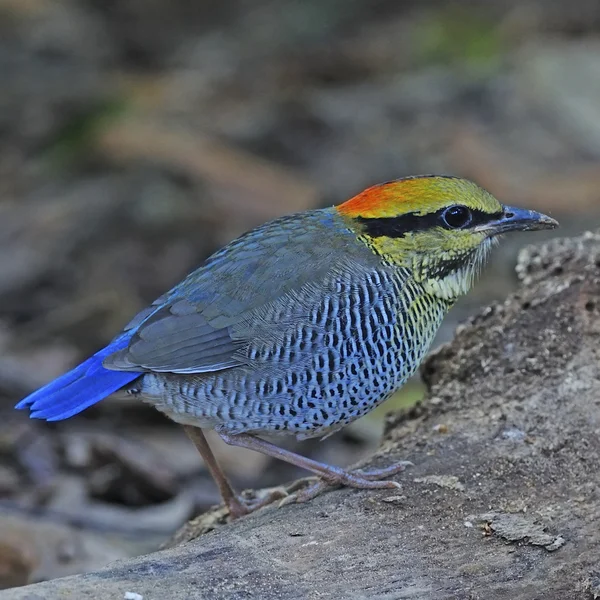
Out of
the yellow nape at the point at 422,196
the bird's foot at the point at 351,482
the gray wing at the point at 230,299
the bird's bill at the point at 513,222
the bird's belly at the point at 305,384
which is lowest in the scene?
the bird's foot at the point at 351,482

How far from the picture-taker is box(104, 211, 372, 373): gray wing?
4555 mm

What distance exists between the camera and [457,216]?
4.75 meters

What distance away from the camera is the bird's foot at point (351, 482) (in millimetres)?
4363

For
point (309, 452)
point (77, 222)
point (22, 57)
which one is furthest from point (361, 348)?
point (22, 57)

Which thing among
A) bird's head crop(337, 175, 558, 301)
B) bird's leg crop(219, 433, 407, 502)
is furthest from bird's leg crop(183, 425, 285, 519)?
bird's head crop(337, 175, 558, 301)

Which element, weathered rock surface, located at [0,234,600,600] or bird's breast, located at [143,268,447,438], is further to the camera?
bird's breast, located at [143,268,447,438]

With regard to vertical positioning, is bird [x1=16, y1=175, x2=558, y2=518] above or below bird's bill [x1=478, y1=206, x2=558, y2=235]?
below

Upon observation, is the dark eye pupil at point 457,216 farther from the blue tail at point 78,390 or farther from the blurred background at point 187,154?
the blurred background at point 187,154

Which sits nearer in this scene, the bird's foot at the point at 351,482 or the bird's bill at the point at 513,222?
the bird's foot at the point at 351,482

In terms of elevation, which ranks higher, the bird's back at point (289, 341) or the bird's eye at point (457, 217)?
the bird's eye at point (457, 217)

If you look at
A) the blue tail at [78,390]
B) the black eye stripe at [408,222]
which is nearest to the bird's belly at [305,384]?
the blue tail at [78,390]

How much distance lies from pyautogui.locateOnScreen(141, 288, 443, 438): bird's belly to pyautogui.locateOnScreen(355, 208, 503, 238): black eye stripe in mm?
380

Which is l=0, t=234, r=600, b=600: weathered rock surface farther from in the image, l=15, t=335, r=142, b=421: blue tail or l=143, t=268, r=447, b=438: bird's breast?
l=15, t=335, r=142, b=421: blue tail

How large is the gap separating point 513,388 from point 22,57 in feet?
31.7
